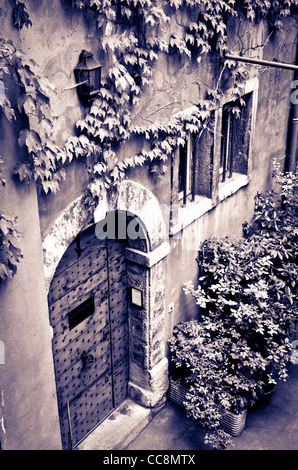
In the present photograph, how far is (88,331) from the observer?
20.0 ft

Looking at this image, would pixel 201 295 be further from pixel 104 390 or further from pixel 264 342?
pixel 104 390

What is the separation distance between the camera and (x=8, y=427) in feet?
14.7

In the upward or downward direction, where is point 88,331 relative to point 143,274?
downward

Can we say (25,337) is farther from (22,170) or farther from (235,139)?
(235,139)

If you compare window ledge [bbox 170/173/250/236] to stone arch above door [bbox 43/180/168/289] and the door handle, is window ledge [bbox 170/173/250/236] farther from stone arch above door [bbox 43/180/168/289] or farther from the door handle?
the door handle

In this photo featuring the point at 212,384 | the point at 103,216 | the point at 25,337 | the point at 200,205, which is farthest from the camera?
the point at 200,205

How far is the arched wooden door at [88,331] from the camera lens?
18.2 feet

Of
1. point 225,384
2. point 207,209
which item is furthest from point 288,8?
point 225,384

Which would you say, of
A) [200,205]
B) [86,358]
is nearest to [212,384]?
[86,358]

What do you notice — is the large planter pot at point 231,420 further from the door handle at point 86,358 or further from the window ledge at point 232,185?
the window ledge at point 232,185

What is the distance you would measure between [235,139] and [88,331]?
13.0ft

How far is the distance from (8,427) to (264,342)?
12.0 feet

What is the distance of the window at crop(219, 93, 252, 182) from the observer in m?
7.79

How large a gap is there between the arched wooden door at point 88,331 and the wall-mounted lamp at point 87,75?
155cm
